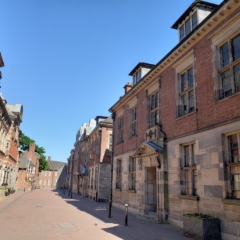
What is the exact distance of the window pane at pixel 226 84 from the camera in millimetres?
8184

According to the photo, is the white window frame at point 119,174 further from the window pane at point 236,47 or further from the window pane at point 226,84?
the window pane at point 236,47

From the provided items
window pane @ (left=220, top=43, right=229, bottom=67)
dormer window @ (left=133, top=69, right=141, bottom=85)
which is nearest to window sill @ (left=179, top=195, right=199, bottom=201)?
window pane @ (left=220, top=43, right=229, bottom=67)

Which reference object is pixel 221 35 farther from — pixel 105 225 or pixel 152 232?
pixel 105 225

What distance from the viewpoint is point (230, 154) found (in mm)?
7824

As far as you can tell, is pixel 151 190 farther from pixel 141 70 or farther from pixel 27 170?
pixel 27 170

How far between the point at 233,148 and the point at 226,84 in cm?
236

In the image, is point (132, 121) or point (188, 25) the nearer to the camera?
point (188, 25)

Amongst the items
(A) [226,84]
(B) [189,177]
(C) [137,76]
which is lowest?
(B) [189,177]

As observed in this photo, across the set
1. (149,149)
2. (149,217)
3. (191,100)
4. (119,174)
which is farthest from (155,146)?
(119,174)

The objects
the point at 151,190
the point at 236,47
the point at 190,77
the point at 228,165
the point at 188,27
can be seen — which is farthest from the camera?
the point at 151,190

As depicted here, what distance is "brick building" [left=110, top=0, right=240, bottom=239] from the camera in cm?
781

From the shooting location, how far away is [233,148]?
781cm

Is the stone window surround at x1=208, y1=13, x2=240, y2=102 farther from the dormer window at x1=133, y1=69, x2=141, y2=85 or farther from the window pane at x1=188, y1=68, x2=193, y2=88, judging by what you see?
the dormer window at x1=133, y1=69, x2=141, y2=85

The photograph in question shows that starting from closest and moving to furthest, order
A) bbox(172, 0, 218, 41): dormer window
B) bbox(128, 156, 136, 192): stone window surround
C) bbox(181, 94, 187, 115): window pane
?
bbox(181, 94, 187, 115): window pane → bbox(172, 0, 218, 41): dormer window → bbox(128, 156, 136, 192): stone window surround
